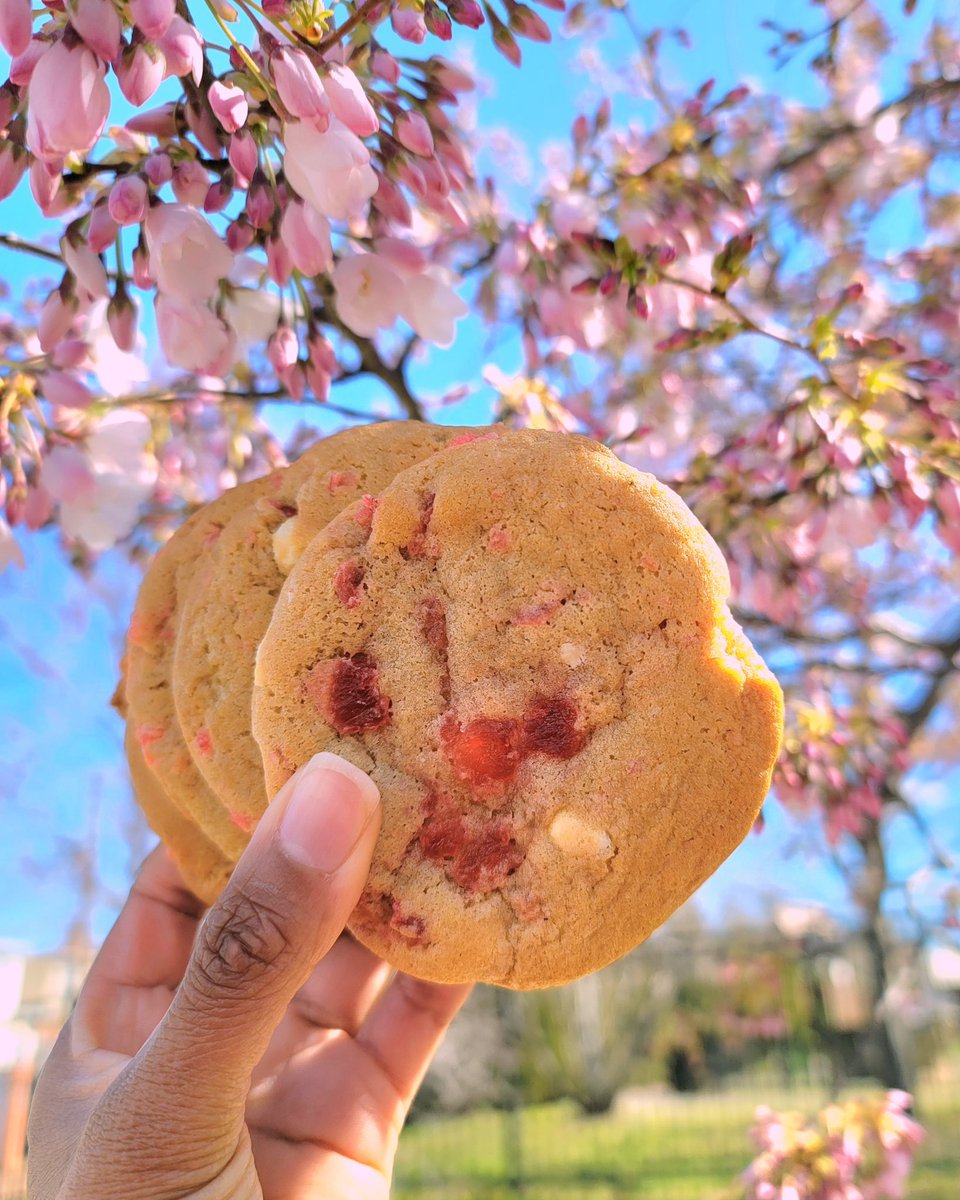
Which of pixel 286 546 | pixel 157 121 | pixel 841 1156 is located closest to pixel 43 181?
pixel 157 121

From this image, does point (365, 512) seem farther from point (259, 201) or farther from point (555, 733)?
point (259, 201)

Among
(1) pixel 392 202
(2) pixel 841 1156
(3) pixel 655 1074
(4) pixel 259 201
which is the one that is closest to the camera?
(4) pixel 259 201

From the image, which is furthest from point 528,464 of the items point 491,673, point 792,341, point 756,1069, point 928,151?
point 756,1069

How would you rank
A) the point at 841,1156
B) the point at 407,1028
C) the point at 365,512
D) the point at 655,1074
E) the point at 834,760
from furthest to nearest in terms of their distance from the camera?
the point at 655,1074 → the point at 841,1156 → the point at 834,760 → the point at 407,1028 → the point at 365,512

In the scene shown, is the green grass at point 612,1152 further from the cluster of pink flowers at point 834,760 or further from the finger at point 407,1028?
the finger at point 407,1028

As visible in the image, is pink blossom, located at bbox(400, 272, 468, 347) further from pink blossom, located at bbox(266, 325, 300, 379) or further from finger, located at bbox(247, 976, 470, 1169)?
finger, located at bbox(247, 976, 470, 1169)

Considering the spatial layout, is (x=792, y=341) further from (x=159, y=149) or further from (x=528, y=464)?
(x=159, y=149)

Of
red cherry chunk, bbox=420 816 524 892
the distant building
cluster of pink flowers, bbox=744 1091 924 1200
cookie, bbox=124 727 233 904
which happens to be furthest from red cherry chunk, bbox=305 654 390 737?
the distant building
